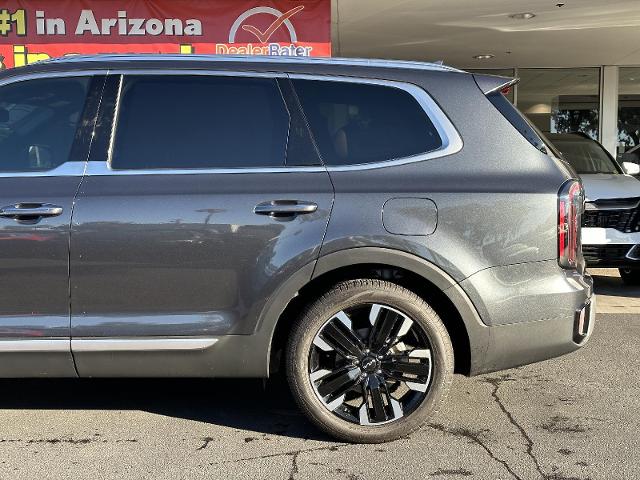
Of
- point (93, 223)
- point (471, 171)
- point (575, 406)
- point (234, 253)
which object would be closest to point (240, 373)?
point (234, 253)

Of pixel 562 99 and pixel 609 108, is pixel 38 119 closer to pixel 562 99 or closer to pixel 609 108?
pixel 562 99

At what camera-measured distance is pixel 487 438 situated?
133 inches

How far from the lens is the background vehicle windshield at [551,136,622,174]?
831 centimetres

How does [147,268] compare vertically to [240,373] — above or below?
above

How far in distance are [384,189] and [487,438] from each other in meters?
1.42

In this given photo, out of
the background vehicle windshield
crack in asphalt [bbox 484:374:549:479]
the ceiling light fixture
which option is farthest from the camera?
the ceiling light fixture

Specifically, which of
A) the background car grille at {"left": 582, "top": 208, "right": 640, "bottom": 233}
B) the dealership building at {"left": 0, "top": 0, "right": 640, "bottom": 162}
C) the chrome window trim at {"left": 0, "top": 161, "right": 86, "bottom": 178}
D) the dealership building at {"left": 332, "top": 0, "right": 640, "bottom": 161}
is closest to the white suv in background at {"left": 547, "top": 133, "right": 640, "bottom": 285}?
the background car grille at {"left": 582, "top": 208, "right": 640, "bottom": 233}

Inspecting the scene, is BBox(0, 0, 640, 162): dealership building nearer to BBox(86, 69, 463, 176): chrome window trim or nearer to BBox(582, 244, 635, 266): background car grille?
BBox(582, 244, 635, 266): background car grille

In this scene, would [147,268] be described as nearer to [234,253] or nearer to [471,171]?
[234,253]

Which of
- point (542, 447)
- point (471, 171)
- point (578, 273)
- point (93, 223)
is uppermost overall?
point (471, 171)

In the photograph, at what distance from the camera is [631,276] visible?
7473 mm

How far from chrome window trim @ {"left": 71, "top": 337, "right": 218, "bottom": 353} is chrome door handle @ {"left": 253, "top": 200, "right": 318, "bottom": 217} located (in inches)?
27.5

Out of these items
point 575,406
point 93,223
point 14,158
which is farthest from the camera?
point 575,406

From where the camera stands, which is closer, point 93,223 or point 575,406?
point 93,223
